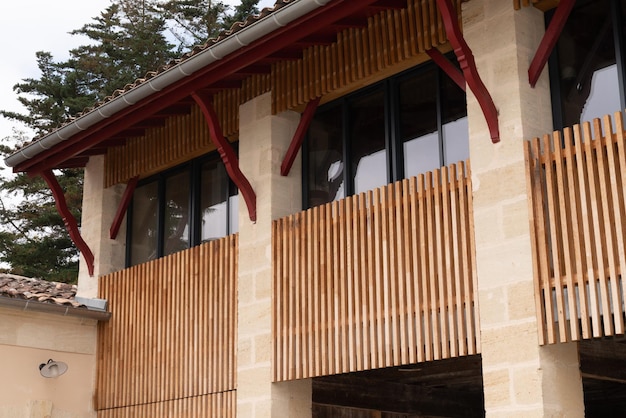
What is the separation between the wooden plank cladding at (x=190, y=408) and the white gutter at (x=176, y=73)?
3631mm

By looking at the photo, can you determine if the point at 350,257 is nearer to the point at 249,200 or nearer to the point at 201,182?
the point at 249,200

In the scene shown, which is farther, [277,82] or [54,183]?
[54,183]

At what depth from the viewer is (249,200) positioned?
37.6ft

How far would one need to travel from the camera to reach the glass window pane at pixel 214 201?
12.6m

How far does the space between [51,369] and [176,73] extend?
4.48 metres

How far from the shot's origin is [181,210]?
1351 cm

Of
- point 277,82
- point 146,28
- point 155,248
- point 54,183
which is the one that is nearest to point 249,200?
point 277,82

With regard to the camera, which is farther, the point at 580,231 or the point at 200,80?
the point at 200,80

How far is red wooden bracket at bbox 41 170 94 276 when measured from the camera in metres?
13.8

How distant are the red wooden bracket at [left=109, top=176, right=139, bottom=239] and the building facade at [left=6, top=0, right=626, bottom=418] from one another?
2.0 inches

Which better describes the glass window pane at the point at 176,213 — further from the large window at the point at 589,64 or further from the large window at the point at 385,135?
the large window at the point at 589,64

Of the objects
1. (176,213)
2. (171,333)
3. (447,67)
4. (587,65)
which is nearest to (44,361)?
(171,333)

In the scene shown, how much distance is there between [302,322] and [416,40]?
10.5 feet

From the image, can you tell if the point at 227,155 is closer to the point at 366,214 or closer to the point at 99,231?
the point at 366,214
